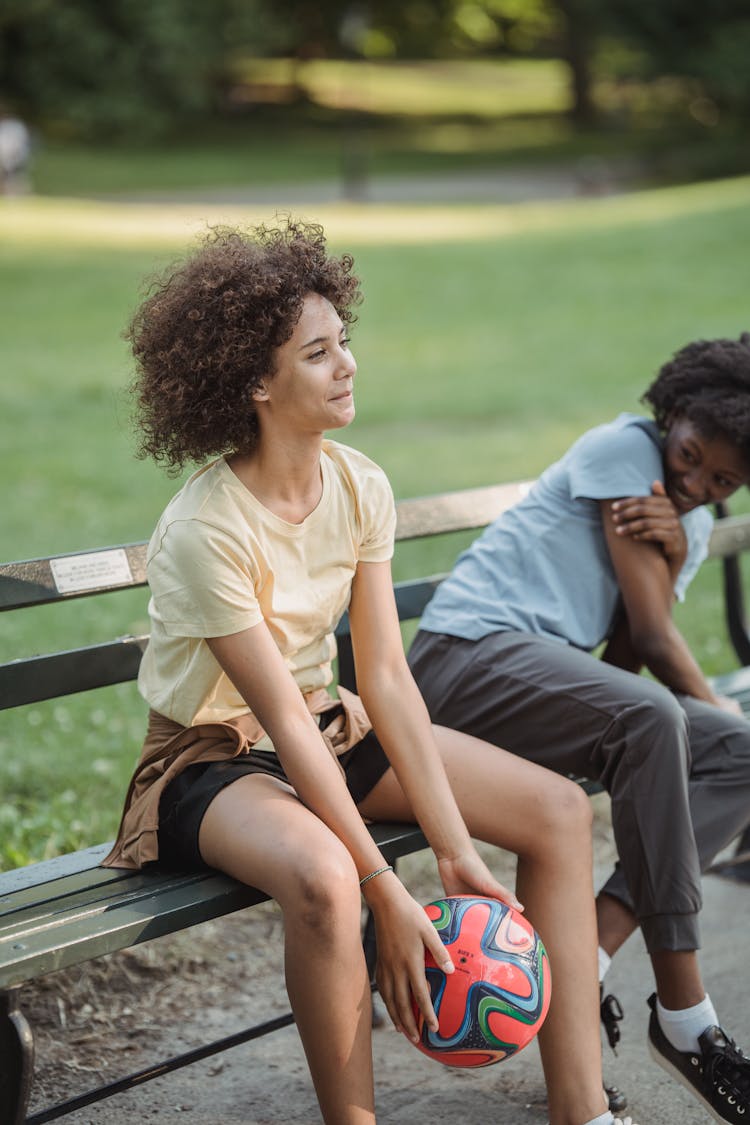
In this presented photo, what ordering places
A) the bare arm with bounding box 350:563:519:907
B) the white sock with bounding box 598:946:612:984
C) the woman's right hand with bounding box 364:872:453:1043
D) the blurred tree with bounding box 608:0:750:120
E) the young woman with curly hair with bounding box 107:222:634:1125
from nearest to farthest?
the woman's right hand with bounding box 364:872:453:1043 < the young woman with curly hair with bounding box 107:222:634:1125 < the bare arm with bounding box 350:563:519:907 < the white sock with bounding box 598:946:612:984 < the blurred tree with bounding box 608:0:750:120

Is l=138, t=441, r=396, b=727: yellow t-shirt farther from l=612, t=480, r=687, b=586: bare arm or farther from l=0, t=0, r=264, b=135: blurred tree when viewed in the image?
l=0, t=0, r=264, b=135: blurred tree

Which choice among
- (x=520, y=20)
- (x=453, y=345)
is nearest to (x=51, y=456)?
(x=453, y=345)

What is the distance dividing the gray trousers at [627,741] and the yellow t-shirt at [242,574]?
406 millimetres

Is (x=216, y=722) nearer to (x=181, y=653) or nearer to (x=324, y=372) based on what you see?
(x=181, y=653)

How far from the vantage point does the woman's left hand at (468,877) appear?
2.74 m

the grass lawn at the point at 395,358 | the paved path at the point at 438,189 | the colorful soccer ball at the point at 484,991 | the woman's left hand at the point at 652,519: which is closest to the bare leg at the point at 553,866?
the colorful soccer ball at the point at 484,991

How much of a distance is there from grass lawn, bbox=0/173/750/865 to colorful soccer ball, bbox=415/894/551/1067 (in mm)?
1318

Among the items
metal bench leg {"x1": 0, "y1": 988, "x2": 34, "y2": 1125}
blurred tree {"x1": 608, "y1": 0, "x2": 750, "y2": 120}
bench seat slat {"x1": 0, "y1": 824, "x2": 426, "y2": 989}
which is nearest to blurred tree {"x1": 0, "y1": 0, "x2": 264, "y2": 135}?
blurred tree {"x1": 608, "y1": 0, "x2": 750, "y2": 120}

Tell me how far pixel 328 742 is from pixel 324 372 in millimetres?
737

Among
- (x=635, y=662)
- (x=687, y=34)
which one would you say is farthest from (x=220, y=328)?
(x=687, y=34)

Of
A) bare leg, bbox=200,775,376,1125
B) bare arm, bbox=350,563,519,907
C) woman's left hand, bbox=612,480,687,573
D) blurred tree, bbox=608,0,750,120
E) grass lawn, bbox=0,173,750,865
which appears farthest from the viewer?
blurred tree, bbox=608,0,750,120

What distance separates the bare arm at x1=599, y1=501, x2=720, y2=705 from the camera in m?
3.35

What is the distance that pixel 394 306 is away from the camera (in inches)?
642

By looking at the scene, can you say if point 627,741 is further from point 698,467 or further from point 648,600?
point 698,467
